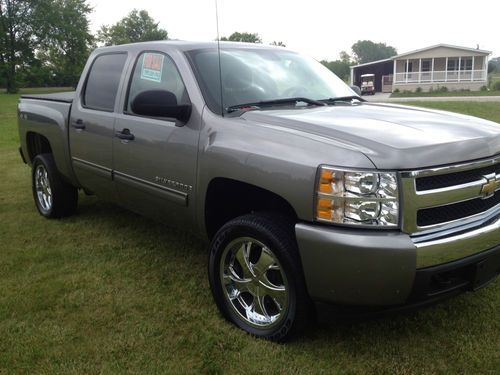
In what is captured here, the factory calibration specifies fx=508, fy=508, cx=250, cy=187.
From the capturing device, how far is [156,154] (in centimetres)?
355

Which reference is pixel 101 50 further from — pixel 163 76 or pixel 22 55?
pixel 22 55

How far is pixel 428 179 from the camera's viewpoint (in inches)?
97.2

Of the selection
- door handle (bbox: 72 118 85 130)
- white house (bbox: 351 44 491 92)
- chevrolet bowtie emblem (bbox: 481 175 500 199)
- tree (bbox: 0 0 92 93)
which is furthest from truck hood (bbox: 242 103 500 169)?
tree (bbox: 0 0 92 93)

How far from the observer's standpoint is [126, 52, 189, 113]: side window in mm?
3535

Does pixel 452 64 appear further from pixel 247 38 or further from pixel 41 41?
pixel 41 41

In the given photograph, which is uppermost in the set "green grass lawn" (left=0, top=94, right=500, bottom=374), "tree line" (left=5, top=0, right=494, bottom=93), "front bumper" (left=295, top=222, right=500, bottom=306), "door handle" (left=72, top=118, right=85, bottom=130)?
"tree line" (left=5, top=0, right=494, bottom=93)

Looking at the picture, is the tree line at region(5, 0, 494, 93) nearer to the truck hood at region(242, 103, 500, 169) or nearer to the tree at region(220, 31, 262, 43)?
the tree at region(220, 31, 262, 43)

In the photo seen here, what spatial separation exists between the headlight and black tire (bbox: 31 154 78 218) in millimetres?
3635

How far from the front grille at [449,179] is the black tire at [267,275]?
712mm

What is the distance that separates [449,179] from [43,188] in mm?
4465

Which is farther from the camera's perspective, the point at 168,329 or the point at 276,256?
the point at 168,329

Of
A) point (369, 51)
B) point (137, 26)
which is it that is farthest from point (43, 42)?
point (369, 51)

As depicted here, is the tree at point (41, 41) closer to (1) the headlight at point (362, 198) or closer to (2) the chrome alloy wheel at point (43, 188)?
(2) the chrome alloy wheel at point (43, 188)

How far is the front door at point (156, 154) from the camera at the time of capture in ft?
11.0
